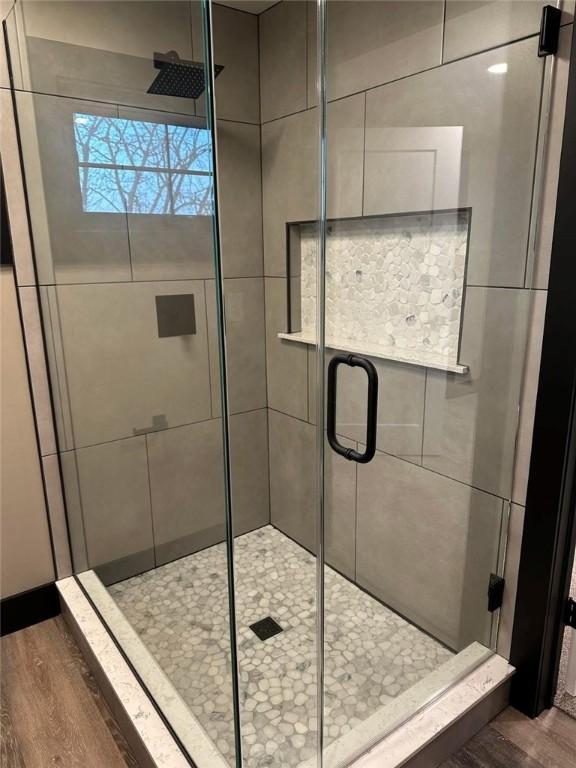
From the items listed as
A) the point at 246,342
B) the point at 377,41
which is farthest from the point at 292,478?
the point at 377,41

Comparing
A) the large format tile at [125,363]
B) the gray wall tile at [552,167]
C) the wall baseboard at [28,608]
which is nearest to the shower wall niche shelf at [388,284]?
the gray wall tile at [552,167]

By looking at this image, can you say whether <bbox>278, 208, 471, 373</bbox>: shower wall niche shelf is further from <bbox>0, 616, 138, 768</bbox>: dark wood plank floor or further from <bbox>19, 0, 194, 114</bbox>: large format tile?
<bbox>0, 616, 138, 768</bbox>: dark wood plank floor

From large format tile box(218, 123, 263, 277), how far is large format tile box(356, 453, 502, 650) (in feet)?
2.92

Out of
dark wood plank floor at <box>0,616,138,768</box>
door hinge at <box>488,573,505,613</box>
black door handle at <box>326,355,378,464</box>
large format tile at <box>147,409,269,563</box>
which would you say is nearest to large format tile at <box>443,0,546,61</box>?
black door handle at <box>326,355,378,464</box>

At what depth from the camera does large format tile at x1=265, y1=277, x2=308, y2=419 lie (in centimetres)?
203

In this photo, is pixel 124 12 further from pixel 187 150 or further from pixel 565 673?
pixel 565 673

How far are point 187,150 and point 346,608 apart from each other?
1.57 metres

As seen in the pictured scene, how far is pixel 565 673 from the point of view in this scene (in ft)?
5.57

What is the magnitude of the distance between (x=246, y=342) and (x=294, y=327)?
0.20 m

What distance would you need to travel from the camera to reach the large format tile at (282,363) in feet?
6.64

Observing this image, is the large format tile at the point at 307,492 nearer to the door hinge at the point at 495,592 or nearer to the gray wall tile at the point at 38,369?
the door hinge at the point at 495,592

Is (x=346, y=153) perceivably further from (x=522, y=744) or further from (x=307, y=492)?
(x=522, y=744)

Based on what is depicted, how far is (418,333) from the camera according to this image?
172 cm

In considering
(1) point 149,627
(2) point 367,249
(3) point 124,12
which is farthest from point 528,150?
(1) point 149,627
